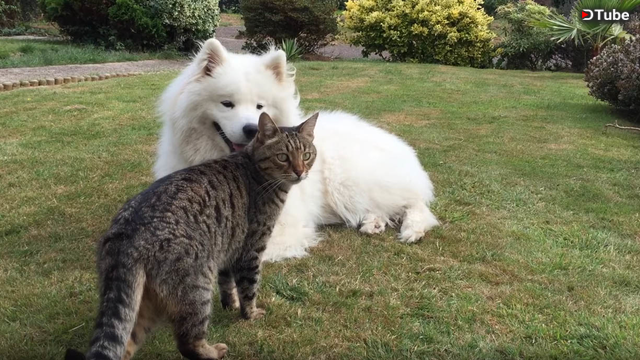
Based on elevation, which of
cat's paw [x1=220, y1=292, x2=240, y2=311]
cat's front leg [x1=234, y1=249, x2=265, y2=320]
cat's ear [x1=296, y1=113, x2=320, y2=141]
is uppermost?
cat's ear [x1=296, y1=113, x2=320, y2=141]

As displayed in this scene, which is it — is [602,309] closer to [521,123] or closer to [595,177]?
[595,177]

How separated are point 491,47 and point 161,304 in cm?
1626

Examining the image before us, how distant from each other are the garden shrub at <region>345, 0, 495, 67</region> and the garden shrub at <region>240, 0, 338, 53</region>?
3.13ft

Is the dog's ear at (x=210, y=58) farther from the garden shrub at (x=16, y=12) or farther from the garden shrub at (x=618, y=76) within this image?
the garden shrub at (x=16, y=12)

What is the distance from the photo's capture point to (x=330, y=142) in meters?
4.43

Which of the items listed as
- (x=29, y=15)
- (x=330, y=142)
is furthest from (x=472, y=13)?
(x=29, y=15)

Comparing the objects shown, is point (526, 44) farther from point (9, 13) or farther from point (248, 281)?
point (9, 13)

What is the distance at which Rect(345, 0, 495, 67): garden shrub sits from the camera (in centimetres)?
1540

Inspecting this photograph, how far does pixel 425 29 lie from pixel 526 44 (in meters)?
3.48

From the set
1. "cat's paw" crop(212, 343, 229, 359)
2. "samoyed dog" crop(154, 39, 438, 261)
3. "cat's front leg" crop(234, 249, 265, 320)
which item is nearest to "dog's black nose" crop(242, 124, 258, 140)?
"samoyed dog" crop(154, 39, 438, 261)

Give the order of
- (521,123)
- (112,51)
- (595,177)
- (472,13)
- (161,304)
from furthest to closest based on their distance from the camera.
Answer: (472,13), (112,51), (521,123), (595,177), (161,304)

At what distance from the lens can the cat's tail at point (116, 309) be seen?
1755 mm

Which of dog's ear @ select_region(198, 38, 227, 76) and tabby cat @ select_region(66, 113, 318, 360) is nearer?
tabby cat @ select_region(66, 113, 318, 360)

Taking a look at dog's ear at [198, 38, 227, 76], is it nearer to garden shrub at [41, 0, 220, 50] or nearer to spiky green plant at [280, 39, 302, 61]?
spiky green plant at [280, 39, 302, 61]
